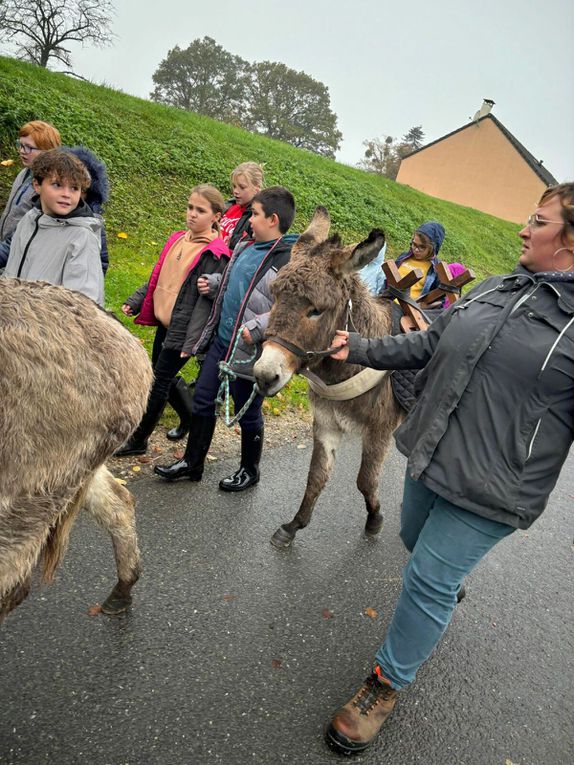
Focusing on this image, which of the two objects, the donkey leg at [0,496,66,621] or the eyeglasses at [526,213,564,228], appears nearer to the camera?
the donkey leg at [0,496,66,621]

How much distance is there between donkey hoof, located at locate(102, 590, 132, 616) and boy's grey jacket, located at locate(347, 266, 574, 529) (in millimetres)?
1588

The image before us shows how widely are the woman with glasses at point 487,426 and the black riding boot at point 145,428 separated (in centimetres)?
232

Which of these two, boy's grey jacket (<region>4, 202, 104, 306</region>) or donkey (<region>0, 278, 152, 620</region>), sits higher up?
boy's grey jacket (<region>4, 202, 104, 306</region>)

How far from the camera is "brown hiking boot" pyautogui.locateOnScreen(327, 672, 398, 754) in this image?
6.72 ft

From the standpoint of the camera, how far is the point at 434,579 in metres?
1.98

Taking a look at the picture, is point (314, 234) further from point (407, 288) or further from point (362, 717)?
point (362, 717)

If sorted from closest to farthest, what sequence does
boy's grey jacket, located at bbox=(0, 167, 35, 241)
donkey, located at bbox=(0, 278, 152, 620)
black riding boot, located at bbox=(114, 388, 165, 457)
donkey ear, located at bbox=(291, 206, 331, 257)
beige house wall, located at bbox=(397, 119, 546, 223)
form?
donkey, located at bbox=(0, 278, 152, 620) → donkey ear, located at bbox=(291, 206, 331, 257) → boy's grey jacket, located at bbox=(0, 167, 35, 241) → black riding boot, located at bbox=(114, 388, 165, 457) → beige house wall, located at bbox=(397, 119, 546, 223)

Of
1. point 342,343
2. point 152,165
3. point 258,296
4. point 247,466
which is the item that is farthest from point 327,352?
point 152,165

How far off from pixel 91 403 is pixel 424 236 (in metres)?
3.35

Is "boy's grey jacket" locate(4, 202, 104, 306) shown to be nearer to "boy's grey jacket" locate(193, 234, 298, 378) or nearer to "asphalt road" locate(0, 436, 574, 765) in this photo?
"boy's grey jacket" locate(193, 234, 298, 378)

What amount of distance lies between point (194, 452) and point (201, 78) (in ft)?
136

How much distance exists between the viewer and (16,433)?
1600 mm

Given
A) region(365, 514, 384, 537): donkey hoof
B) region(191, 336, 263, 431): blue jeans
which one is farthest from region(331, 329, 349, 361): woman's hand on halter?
region(365, 514, 384, 537): donkey hoof

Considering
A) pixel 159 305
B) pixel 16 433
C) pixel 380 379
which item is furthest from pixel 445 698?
pixel 159 305
